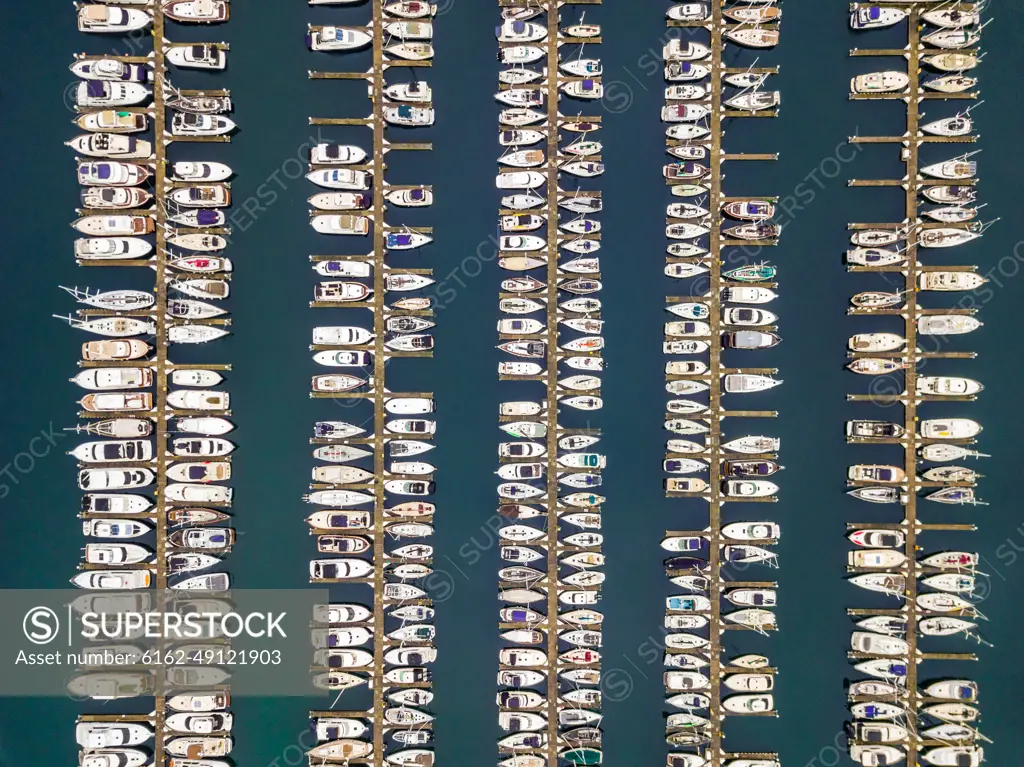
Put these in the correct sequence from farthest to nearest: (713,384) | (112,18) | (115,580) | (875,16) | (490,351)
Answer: (490,351), (713,384), (115,580), (875,16), (112,18)

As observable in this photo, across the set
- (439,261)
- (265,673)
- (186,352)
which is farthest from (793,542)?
(186,352)

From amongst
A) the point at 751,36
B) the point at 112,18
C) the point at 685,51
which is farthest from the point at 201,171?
the point at 751,36

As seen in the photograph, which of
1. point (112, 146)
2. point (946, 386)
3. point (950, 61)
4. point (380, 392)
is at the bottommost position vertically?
point (946, 386)

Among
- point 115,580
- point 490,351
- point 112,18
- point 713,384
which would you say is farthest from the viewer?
point 490,351

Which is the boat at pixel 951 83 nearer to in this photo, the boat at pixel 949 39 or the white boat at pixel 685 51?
the boat at pixel 949 39

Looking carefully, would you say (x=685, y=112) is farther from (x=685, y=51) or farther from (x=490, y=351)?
(x=490, y=351)

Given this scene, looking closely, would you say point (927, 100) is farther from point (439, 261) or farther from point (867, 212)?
point (439, 261)

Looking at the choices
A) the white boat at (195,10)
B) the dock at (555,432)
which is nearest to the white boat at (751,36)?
the dock at (555,432)
